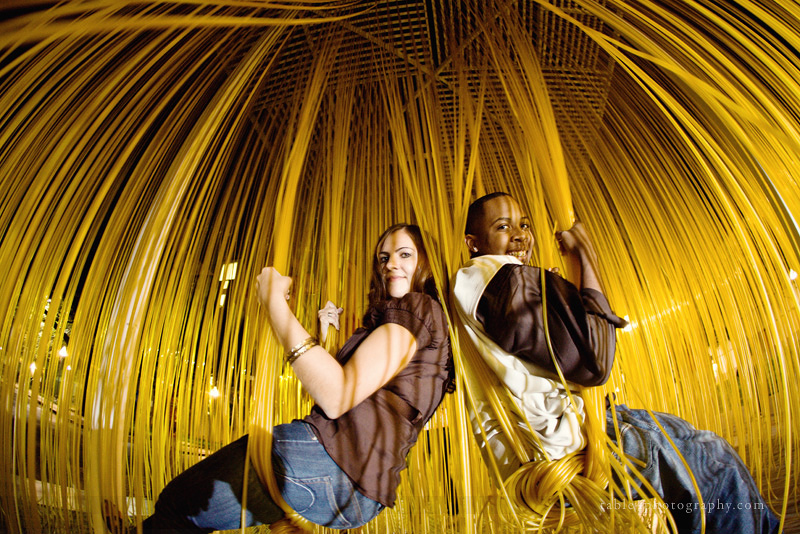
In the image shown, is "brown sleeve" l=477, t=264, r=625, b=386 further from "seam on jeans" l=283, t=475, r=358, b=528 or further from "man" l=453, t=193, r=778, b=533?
"seam on jeans" l=283, t=475, r=358, b=528

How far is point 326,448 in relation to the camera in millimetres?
720

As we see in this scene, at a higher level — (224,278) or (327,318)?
(224,278)

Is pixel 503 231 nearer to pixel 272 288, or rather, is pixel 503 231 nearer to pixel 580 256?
pixel 580 256

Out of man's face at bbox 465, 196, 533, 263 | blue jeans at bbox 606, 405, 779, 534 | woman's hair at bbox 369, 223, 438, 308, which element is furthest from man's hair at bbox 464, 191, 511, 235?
blue jeans at bbox 606, 405, 779, 534

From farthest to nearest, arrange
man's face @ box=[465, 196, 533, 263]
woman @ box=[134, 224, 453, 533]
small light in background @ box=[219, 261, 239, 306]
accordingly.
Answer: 1. small light in background @ box=[219, 261, 239, 306]
2. man's face @ box=[465, 196, 533, 263]
3. woman @ box=[134, 224, 453, 533]

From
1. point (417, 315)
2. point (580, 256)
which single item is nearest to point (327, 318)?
point (417, 315)

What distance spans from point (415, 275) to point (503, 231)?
20 centimetres

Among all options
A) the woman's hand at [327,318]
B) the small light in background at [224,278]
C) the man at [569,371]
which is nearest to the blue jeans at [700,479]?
the man at [569,371]

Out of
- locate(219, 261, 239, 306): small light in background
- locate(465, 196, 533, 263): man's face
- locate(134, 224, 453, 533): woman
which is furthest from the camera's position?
locate(219, 261, 239, 306): small light in background

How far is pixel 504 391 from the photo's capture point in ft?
2.83

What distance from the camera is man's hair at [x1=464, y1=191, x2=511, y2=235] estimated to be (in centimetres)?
100

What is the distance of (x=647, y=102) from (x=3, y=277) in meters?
1.94

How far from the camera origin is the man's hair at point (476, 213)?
1.00 metres

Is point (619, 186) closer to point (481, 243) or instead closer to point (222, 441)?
point (481, 243)
